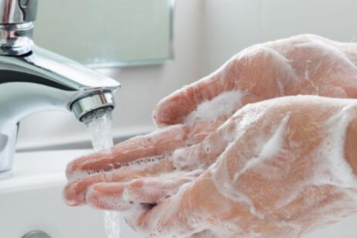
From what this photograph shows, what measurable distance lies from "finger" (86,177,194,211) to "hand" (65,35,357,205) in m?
0.03

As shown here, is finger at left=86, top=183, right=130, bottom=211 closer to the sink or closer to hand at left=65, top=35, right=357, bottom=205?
hand at left=65, top=35, right=357, bottom=205

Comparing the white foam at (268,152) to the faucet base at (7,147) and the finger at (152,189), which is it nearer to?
the finger at (152,189)

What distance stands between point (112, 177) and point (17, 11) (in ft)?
0.70

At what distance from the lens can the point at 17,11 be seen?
61 cm

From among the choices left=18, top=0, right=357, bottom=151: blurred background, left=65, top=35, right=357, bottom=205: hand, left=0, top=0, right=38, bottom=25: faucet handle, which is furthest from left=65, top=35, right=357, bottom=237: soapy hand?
left=18, top=0, right=357, bottom=151: blurred background

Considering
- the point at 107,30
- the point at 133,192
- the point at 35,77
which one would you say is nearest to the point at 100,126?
the point at 35,77

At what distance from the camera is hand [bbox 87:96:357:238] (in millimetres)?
415

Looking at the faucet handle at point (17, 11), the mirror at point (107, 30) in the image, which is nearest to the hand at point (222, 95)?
the faucet handle at point (17, 11)

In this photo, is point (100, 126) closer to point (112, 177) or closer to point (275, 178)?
point (112, 177)

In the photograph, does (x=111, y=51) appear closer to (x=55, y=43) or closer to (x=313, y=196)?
(x=55, y=43)

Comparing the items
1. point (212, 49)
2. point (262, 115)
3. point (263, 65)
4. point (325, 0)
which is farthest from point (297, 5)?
point (262, 115)

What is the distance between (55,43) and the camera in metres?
0.92

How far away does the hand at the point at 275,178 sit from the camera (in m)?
0.42

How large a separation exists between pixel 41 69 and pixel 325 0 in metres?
0.39
